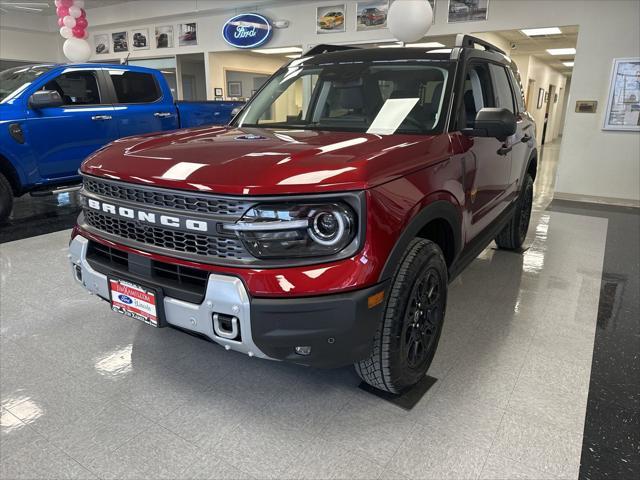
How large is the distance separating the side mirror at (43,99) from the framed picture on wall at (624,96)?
23.7ft

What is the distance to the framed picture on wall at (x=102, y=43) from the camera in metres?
13.6

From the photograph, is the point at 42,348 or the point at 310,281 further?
the point at 42,348

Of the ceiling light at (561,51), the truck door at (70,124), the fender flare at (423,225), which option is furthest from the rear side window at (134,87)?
the ceiling light at (561,51)

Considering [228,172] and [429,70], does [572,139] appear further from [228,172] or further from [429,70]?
[228,172]

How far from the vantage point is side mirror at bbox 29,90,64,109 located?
4.39m

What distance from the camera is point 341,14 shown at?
29.1 ft

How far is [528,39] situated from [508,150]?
933cm

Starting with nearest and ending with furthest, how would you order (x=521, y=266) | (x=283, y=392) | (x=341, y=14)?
(x=283, y=392) < (x=521, y=266) < (x=341, y=14)

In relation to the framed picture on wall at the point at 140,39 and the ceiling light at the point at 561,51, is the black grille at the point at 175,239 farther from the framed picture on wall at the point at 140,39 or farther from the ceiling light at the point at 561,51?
the ceiling light at the point at 561,51

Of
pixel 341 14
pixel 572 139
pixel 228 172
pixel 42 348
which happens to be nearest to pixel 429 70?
pixel 228 172

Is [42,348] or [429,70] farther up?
[429,70]

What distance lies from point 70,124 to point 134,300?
3833mm

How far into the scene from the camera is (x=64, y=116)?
4.77 m

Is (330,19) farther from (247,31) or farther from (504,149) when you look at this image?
(504,149)
